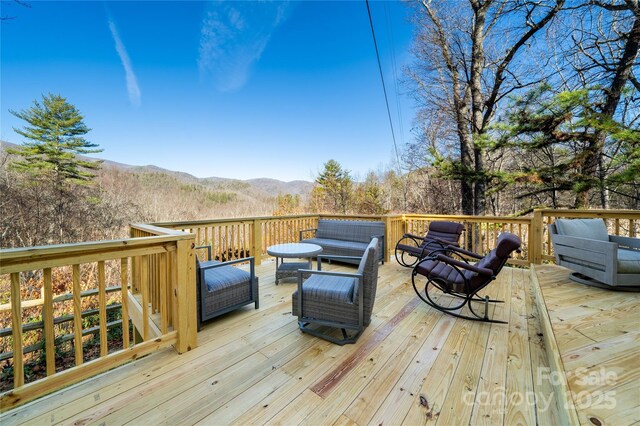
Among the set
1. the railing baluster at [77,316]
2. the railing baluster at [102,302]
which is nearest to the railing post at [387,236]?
the railing baluster at [102,302]

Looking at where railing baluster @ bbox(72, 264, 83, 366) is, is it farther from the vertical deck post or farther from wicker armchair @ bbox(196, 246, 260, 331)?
the vertical deck post

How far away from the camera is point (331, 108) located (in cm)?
1222

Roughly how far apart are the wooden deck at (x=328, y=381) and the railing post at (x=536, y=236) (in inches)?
92.5

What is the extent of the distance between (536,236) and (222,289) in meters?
5.10

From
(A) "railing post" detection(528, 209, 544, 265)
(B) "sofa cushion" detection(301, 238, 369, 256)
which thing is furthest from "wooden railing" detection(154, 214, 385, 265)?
(A) "railing post" detection(528, 209, 544, 265)

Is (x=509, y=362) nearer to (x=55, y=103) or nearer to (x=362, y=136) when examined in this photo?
(x=362, y=136)

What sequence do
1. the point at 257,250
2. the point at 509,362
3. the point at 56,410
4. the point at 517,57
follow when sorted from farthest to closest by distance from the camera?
the point at 517,57, the point at 257,250, the point at 509,362, the point at 56,410

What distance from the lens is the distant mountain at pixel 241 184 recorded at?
15913 mm

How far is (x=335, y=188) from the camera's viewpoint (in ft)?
50.6

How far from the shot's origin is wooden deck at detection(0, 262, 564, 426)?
56.8 inches

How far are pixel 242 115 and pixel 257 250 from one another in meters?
10.7

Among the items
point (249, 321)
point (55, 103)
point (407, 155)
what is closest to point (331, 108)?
point (407, 155)

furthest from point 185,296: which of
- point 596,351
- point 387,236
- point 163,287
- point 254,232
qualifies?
point 387,236

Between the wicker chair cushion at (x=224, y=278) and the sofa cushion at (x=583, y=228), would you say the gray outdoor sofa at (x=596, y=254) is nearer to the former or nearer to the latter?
the sofa cushion at (x=583, y=228)
